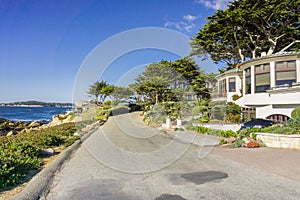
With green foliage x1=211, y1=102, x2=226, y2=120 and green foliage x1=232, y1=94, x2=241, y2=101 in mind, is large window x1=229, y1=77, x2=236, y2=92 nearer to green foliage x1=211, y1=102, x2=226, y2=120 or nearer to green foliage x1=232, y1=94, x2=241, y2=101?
green foliage x1=232, y1=94, x2=241, y2=101

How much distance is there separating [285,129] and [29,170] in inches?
385

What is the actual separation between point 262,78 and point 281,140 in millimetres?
7488

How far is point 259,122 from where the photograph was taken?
12.8 meters

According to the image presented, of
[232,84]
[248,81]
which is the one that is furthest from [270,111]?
[232,84]

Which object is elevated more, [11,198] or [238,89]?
[238,89]

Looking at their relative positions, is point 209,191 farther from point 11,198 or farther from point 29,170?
point 29,170

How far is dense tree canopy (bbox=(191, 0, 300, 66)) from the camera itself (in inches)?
795

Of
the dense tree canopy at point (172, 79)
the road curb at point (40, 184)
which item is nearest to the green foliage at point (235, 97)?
the dense tree canopy at point (172, 79)

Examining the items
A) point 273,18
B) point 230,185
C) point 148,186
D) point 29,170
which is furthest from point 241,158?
point 273,18

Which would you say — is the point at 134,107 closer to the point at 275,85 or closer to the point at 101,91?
the point at 101,91

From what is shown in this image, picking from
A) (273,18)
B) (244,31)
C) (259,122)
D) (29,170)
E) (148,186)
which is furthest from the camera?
(244,31)

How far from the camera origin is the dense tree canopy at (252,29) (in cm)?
2019

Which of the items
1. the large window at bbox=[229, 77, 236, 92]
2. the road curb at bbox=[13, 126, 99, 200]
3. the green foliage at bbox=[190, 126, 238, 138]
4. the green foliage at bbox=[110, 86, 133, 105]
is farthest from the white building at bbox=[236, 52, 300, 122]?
the green foliage at bbox=[110, 86, 133, 105]

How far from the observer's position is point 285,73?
15.1m
